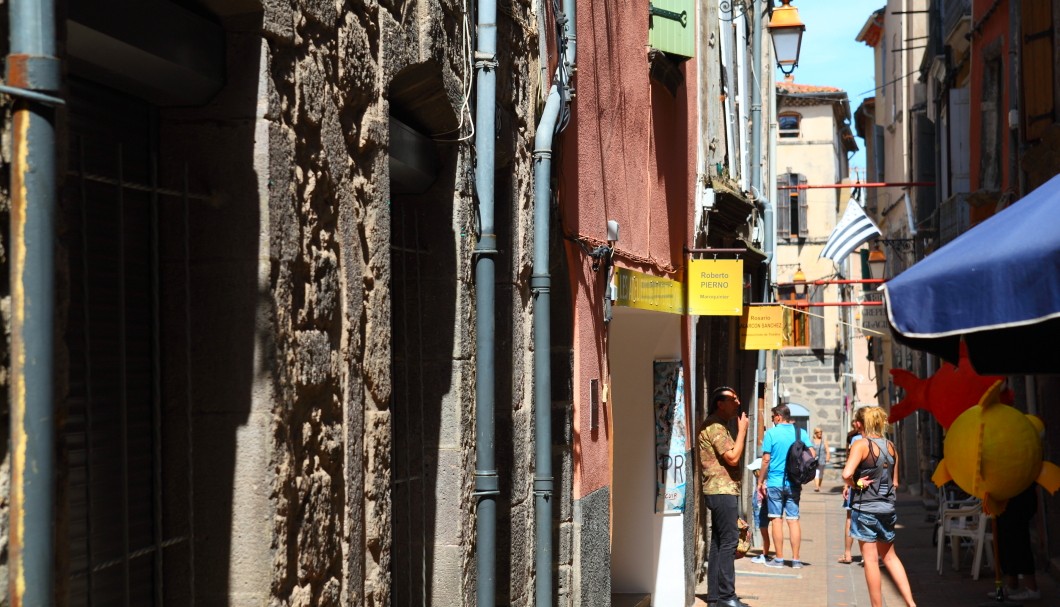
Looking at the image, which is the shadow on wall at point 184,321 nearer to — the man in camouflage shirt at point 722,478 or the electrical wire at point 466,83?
the electrical wire at point 466,83

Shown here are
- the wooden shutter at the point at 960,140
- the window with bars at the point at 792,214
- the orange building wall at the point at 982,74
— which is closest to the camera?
the orange building wall at the point at 982,74

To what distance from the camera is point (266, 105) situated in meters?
3.55

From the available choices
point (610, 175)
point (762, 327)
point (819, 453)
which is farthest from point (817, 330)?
point (610, 175)

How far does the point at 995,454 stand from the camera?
33.7 ft

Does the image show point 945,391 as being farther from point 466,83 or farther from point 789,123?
point 789,123

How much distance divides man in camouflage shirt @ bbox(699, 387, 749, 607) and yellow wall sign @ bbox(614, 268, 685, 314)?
35.7 inches

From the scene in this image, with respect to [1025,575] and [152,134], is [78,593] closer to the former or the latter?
[152,134]

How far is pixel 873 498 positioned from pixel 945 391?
2.70 m

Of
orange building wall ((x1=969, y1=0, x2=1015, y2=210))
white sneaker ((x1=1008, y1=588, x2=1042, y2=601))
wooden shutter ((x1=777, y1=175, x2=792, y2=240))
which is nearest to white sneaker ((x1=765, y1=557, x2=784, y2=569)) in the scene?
white sneaker ((x1=1008, y1=588, x2=1042, y2=601))

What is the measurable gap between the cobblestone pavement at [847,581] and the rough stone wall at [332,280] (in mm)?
8140

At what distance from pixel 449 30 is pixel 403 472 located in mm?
1745

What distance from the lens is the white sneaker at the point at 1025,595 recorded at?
11633 millimetres

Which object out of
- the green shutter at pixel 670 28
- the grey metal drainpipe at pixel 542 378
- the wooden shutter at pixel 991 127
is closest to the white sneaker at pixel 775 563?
the wooden shutter at pixel 991 127

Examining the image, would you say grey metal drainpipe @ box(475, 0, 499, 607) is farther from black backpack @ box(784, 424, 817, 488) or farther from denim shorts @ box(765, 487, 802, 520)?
denim shorts @ box(765, 487, 802, 520)
